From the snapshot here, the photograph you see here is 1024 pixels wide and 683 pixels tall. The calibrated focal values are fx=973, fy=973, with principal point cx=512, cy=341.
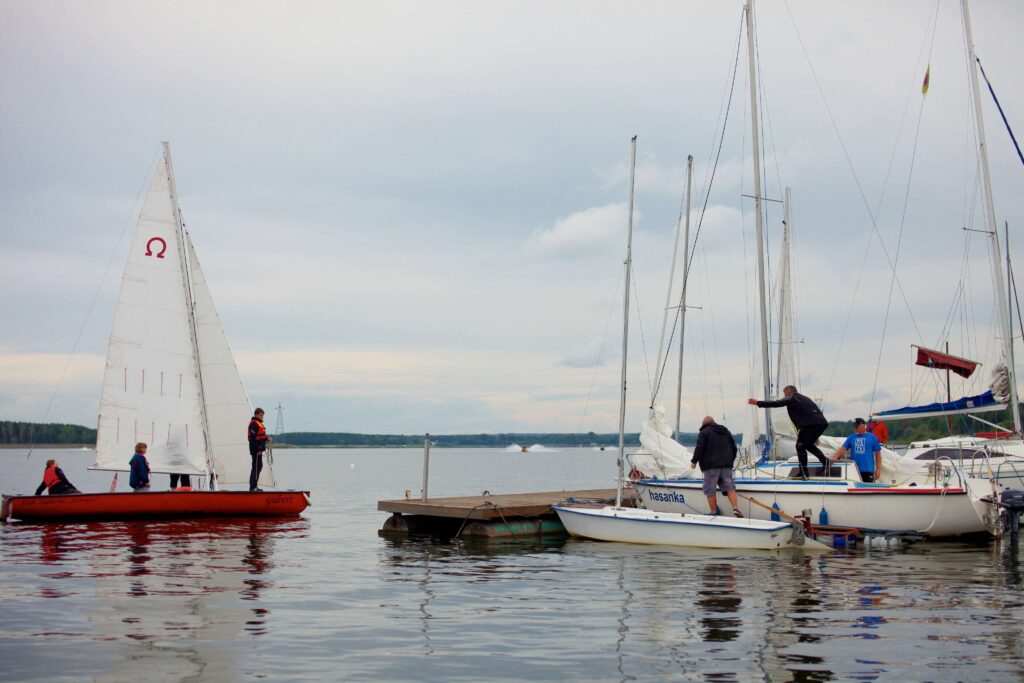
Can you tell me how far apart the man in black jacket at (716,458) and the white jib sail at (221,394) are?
1162 centimetres

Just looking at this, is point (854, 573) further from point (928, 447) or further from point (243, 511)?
point (243, 511)

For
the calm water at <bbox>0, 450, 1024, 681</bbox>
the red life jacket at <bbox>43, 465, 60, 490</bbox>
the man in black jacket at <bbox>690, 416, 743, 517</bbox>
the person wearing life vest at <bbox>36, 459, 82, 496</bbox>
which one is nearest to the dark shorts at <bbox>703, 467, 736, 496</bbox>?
the man in black jacket at <bbox>690, 416, 743, 517</bbox>

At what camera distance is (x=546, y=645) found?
982cm

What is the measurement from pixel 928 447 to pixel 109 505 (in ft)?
66.3

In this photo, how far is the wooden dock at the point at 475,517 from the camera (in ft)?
68.4

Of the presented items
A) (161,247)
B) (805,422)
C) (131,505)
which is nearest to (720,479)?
(805,422)

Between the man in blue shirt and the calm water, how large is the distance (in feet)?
5.65

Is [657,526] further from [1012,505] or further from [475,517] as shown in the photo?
[1012,505]

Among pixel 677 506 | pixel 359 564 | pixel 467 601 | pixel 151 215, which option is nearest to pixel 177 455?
pixel 151 215

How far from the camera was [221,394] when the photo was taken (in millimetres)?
24969

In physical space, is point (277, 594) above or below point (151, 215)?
below

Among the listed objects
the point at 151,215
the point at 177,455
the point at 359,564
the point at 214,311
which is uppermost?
the point at 151,215

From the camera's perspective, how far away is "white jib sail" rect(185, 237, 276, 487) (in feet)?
81.6

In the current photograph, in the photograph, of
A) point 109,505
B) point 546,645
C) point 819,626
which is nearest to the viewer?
point 546,645
